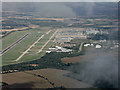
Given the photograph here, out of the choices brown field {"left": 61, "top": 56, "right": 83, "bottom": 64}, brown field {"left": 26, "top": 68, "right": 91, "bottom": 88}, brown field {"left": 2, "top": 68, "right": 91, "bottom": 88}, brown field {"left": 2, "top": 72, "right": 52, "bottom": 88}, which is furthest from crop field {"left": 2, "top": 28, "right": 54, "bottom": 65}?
brown field {"left": 26, "top": 68, "right": 91, "bottom": 88}

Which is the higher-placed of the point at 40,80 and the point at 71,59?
the point at 71,59

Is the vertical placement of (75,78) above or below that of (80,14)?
below

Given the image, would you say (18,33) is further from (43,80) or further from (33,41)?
(43,80)

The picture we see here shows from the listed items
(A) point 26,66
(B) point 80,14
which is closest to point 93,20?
(B) point 80,14

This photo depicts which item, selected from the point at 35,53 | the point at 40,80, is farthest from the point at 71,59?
the point at 40,80

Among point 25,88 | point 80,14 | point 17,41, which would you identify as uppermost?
point 80,14

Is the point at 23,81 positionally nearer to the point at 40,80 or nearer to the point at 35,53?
the point at 40,80

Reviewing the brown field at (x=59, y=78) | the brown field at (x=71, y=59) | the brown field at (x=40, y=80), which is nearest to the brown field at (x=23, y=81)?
the brown field at (x=40, y=80)

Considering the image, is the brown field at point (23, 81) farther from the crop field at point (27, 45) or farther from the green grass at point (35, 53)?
the green grass at point (35, 53)
